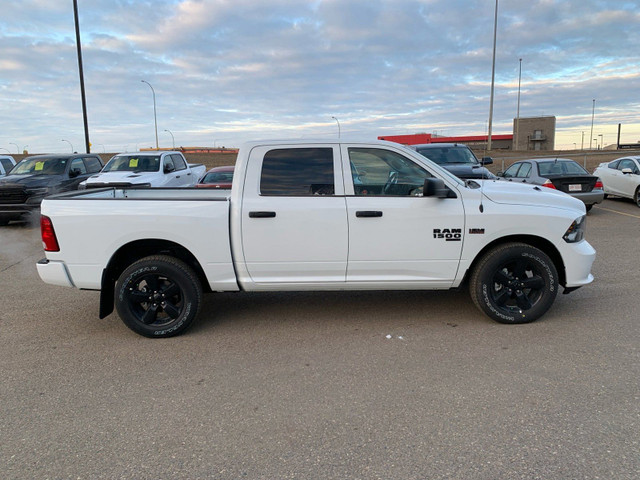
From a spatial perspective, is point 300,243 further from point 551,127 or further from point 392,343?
point 551,127

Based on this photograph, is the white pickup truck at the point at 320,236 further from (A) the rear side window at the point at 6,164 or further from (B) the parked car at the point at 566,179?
(A) the rear side window at the point at 6,164

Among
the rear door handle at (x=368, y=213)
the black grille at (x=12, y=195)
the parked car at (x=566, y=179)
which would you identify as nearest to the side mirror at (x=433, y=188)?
the rear door handle at (x=368, y=213)

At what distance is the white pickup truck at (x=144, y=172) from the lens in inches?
492

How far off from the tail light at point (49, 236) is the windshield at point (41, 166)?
10.2 m

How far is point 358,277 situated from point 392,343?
2.37ft

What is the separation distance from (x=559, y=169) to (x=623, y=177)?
318 centimetres

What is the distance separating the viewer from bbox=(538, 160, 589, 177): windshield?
12.6 metres

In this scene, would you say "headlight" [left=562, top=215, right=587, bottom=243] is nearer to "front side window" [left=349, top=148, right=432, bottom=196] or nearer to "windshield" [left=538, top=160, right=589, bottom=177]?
"front side window" [left=349, top=148, right=432, bottom=196]

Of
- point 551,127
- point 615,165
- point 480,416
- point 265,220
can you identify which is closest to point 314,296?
point 265,220

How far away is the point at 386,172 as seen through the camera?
4762 mm

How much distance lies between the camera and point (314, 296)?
19.8 feet

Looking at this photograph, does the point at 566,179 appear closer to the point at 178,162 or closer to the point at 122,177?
the point at 178,162

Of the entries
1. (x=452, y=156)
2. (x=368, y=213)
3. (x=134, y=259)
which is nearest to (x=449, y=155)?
(x=452, y=156)

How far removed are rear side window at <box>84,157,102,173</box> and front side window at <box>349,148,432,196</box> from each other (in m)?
12.6
